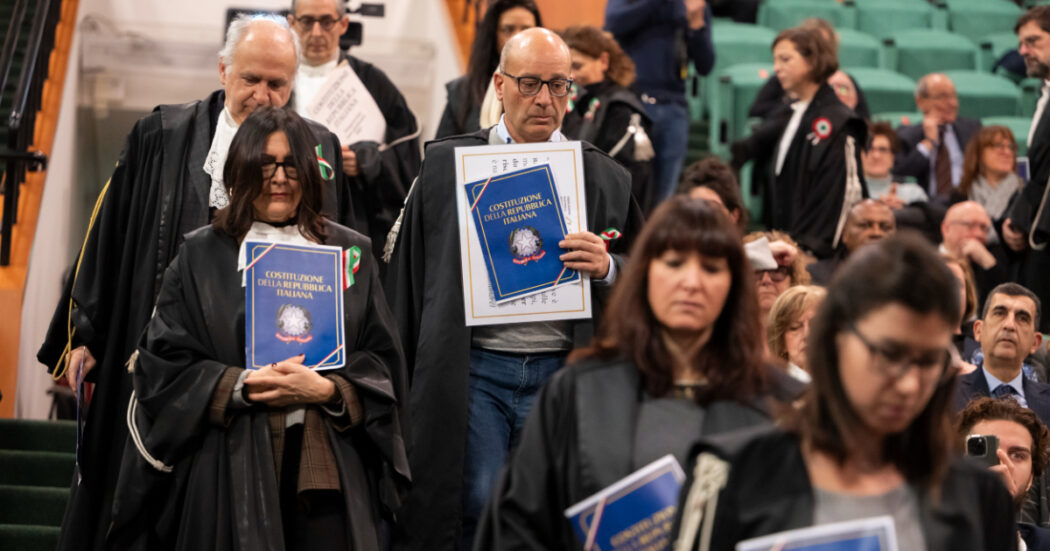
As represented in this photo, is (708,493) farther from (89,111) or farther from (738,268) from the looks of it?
(89,111)

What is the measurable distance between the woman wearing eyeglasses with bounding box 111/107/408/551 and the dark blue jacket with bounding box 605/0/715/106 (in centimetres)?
421

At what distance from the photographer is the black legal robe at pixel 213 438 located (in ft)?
11.0

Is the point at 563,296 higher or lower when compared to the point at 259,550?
higher

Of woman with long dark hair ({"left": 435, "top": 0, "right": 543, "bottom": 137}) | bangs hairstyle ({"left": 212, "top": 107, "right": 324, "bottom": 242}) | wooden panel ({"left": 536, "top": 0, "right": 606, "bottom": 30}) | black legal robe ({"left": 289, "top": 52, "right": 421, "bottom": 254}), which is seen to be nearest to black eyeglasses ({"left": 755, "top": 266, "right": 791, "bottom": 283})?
woman with long dark hair ({"left": 435, "top": 0, "right": 543, "bottom": 137})

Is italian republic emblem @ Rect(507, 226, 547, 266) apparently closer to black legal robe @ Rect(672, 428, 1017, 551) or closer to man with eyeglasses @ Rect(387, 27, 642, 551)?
man with eyeglasses @ Rect(387, 27, 642, 551)

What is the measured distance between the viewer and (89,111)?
9695mm

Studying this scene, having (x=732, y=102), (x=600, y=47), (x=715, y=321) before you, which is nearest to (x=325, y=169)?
(x=715, y=321)

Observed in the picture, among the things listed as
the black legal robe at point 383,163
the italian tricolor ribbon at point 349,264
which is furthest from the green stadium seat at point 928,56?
the italian tricolor ribbon at point 349,264

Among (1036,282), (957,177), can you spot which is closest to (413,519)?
(1036,282)

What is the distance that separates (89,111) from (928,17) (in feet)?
25.0

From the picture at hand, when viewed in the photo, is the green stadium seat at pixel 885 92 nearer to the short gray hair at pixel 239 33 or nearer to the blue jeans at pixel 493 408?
the short gray hair at pixel 239 33

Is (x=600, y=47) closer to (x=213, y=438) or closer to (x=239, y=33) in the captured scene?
(x=239, y=33)

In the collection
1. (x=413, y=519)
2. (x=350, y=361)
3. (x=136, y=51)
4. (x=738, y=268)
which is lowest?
(x=413, y=519)

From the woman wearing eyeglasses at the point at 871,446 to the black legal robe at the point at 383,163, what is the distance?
3112 mm
